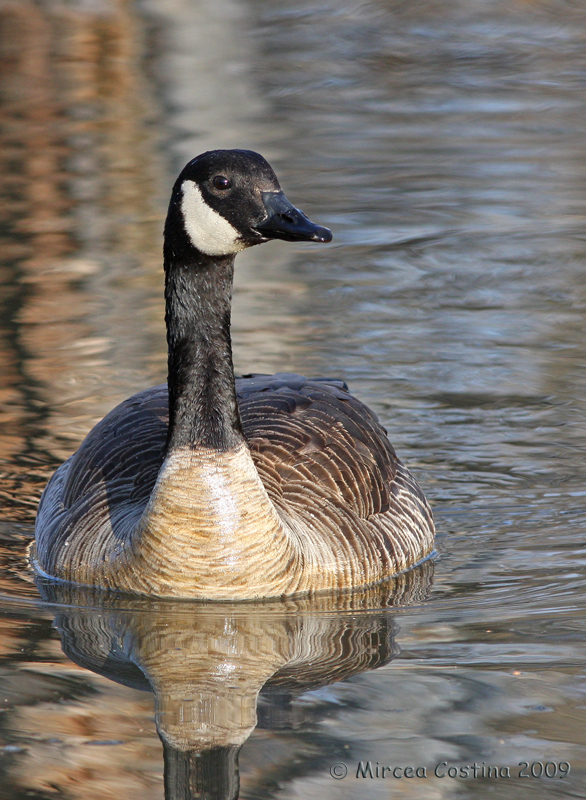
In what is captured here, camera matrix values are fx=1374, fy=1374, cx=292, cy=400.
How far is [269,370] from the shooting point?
11.3 meters

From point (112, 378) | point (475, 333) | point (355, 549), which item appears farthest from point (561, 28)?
point (355, 549)

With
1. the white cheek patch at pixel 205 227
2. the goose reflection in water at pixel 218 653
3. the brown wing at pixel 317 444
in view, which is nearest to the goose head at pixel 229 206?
the white cheek patch at pixel 205 227

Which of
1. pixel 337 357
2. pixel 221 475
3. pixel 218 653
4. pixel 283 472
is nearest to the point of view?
pixel 218 653

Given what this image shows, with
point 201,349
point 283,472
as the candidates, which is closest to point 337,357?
point 283,472

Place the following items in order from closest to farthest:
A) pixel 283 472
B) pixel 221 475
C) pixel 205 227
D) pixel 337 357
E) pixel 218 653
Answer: pixel 218 653
pixel 205 227
pixel 221 475
pixel 283 472
pixel 337 357

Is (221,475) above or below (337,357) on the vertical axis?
above

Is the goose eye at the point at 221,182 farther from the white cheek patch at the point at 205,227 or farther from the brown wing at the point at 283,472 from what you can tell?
the brown wing at the point at 283,472

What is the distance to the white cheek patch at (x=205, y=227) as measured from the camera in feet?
22.7

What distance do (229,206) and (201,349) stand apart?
0.81 m

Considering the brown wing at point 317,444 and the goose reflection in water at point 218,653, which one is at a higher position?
the brown wing at point 317,444

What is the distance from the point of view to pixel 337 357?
1141 centimetres

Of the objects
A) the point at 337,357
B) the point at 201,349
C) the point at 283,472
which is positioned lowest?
the point at 337,357

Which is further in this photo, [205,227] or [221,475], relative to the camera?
[221,475]

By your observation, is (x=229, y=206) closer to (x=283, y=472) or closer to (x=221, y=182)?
(x=221, y=182)
